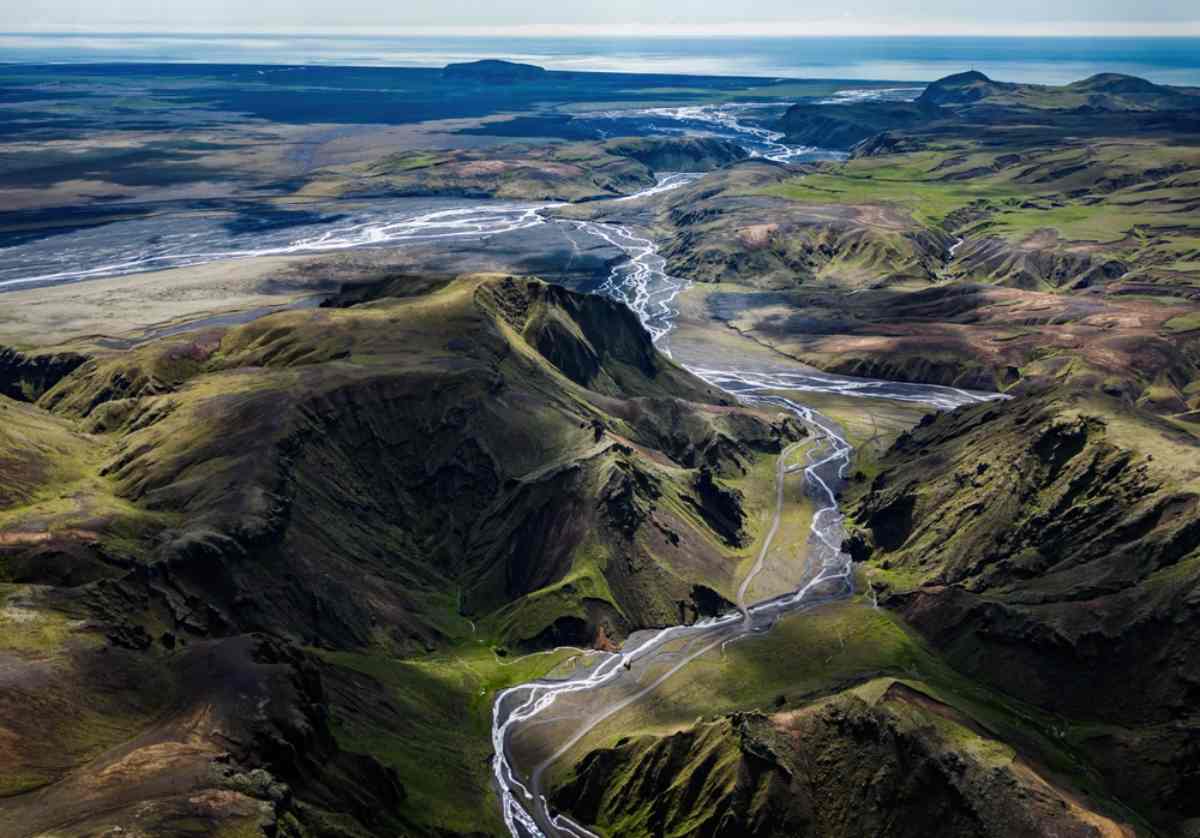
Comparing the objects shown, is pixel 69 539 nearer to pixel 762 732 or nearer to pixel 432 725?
pixel 432 725

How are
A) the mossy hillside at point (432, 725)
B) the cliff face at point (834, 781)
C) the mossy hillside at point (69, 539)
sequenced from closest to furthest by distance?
the cliff face at point (834, 781), the mossy hillside at point (432, 725), the mossy hillside at point (69, 539)

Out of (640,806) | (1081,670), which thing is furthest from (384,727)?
(1081,670)

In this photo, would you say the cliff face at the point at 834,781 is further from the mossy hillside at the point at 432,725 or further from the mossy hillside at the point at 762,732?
the mossy hillside at the point at 432,725

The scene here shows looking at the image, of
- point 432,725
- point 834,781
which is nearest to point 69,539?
point 432,725

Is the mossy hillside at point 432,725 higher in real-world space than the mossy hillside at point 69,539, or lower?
lower

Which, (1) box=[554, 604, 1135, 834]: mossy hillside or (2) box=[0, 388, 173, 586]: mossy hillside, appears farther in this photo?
(2) box=[0, 388, 173, 586]: mossy hillside

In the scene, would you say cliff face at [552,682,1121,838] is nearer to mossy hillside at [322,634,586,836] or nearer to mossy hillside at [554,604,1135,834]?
mossy hillside at [554,604,1135,834]

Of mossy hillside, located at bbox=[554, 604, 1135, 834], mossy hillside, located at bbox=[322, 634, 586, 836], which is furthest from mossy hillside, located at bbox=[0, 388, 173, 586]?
mossy hillside, located at bbox=[554, 604, 1135, 834]

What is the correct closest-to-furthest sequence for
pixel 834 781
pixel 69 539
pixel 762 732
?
1. pixel 834 781
2. pixel 762 732
3. pixel 69 539

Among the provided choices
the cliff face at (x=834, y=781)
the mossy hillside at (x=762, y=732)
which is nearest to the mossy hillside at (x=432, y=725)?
the mossy hillside at (x=762, y=732)

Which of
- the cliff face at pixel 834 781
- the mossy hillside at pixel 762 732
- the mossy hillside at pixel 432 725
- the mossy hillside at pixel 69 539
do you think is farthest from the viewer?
the mossy hillside at pixel 69 539

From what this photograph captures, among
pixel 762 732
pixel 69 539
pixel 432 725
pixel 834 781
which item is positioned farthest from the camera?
pixel 69 539
